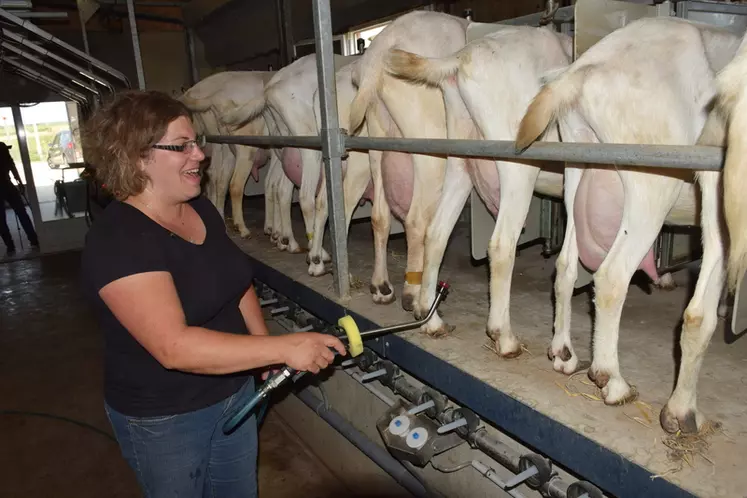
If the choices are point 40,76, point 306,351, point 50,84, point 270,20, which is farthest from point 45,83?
point 306,351

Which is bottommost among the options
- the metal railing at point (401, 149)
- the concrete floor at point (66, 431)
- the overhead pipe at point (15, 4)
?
the concrete floor at point (66, 431)

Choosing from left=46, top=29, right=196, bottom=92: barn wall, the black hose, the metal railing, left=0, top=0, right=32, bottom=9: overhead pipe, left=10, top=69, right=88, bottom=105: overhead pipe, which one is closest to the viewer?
the metal railing

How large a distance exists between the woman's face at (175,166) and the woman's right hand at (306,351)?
554 millimetres

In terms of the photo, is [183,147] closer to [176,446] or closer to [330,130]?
[176,446]

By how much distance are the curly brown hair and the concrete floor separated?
86.5 inches

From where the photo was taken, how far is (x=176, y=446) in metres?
1.68

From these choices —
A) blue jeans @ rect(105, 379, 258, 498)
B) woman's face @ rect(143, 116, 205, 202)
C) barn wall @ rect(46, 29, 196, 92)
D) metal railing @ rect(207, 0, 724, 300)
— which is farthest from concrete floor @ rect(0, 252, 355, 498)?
barn wall @ rect(46, 29, 196, 92)

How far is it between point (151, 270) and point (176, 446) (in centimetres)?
58

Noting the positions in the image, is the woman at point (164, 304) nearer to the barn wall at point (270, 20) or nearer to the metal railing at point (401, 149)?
the metal railing at point (401, 149)

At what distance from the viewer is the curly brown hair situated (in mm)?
1595

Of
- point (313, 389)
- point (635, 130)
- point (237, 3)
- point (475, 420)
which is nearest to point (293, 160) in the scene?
point (313, 389)

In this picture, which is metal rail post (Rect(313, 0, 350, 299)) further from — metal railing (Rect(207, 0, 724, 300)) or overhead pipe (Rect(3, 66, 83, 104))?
overhead pipe (Rect(3, 66, 83, 104))

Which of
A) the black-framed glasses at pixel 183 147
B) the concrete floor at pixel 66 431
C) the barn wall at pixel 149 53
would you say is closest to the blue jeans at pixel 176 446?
the black-framed glasses at pixel 183 147

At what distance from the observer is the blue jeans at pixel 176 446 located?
166 cm
